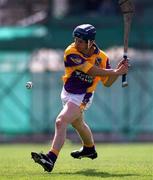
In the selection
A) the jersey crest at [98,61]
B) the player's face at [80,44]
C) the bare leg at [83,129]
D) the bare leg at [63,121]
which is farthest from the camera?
the bare leg at [83,129]

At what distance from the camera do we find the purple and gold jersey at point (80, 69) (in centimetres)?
1218

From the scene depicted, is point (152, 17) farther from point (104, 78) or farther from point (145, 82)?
point (104, 78)

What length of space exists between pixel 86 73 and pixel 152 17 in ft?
57.6

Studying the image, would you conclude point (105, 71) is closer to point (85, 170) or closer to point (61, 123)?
point (61, 123)

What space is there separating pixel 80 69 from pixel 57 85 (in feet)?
53.8

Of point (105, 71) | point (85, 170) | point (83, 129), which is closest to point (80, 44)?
point (105, 71)

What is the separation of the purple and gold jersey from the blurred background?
15.5m

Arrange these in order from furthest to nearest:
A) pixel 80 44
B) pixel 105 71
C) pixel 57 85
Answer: pixel 57 85 → pixel 105 71 → pixel 80 44

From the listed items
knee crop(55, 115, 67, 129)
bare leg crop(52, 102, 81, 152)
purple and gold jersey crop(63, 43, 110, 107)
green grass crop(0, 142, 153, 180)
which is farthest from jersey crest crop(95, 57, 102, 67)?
green grass crop(0, 142, 153, 180)

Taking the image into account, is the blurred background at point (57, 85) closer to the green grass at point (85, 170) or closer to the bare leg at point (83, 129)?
the green grass at point (85, 170)

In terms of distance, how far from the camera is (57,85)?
28594 mm

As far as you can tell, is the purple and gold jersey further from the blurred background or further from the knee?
the blurred background

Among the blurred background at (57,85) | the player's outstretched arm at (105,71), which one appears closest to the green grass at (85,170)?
the player's outstretched arm at (105,71)

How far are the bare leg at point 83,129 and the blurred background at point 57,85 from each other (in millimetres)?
15016
